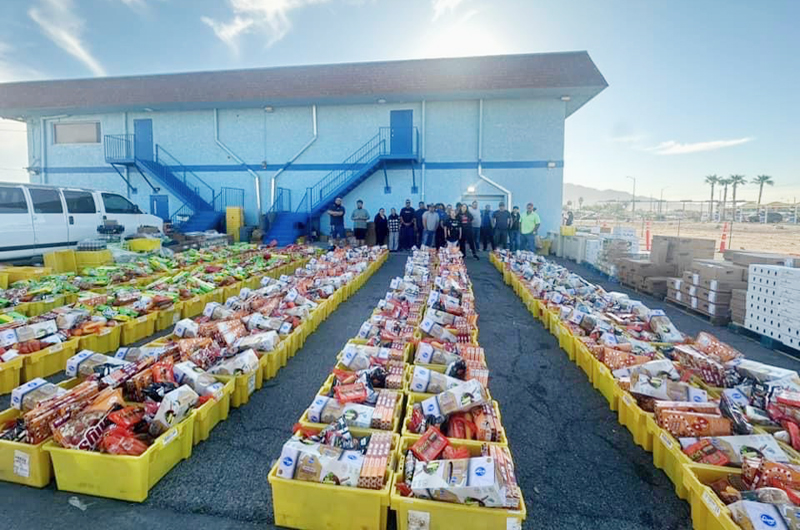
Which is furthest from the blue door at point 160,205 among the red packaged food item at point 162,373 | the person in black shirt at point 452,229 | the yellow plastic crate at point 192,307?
the red packaged food item at point 162,373

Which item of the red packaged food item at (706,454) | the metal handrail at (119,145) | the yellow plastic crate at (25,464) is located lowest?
the yellow plastic crate at (25,464)

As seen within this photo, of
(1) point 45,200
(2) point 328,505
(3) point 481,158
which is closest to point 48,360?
→ (2) point 328,505

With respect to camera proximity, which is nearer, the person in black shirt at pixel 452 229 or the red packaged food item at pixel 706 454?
the red packaged food item at pixel 706 454

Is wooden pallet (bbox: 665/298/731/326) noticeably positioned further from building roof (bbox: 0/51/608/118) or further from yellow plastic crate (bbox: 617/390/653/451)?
building roof (bbox: 0/51/608/118)

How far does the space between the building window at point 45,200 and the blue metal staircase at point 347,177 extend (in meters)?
7.17

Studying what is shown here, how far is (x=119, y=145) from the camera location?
58.2 feet

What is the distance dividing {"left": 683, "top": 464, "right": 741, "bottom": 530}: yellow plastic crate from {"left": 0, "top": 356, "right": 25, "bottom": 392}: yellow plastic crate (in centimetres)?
498

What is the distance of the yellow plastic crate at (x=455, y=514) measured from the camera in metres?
1.85

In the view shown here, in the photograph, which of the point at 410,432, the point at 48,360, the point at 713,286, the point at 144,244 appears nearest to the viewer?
the point at 410,432

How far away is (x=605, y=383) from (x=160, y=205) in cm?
1896

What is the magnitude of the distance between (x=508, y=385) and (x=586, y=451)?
43.7 inches

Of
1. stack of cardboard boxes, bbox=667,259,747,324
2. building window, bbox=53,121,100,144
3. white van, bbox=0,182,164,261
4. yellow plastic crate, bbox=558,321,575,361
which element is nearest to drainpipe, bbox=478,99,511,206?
stack of cardboard boxes, bbox=667,259,747,324

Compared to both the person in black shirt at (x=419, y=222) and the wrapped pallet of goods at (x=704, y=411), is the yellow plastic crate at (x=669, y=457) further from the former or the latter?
the person in black shirt at (x=419, y=222)

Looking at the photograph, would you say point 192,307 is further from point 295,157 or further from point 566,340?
point 295,157
